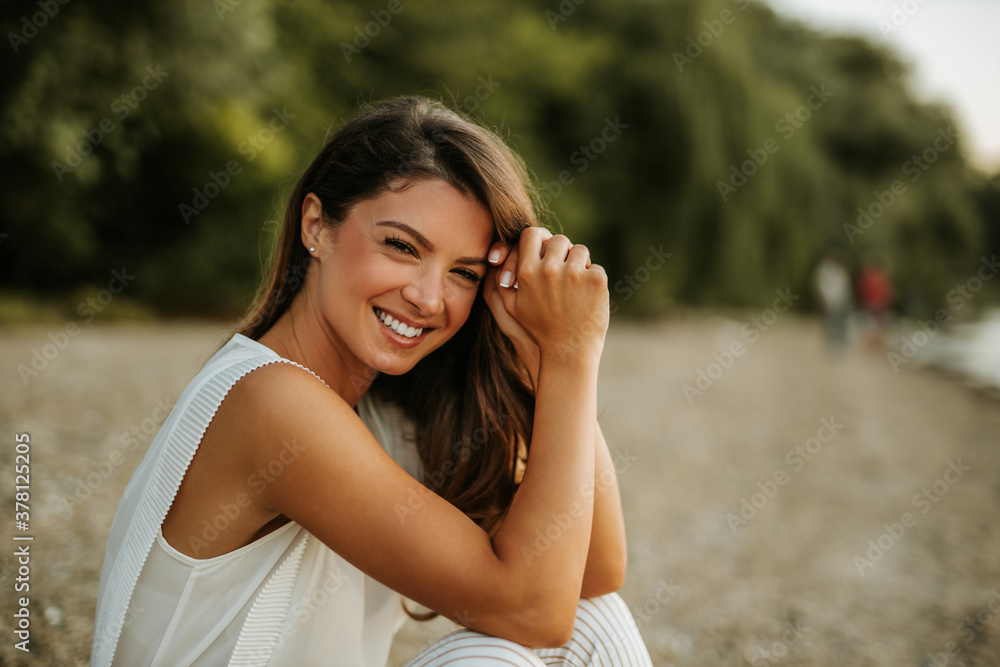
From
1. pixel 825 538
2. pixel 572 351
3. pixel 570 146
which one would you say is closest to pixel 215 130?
pixel 570 146

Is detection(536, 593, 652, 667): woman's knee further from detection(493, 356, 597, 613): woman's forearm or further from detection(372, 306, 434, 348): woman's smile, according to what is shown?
detection(372, 306, 434, 348): woman's smile

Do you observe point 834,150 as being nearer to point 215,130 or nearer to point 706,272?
point 706,272

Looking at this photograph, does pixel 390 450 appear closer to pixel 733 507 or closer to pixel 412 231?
pixel 412 231

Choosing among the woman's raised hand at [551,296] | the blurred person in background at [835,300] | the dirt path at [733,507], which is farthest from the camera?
the blurred person in background at [835,300]

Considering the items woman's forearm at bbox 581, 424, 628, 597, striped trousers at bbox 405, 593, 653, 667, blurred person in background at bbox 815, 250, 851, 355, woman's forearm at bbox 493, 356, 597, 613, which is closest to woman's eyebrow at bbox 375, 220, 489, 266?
woman's forearm at bbox 493, 356, 597, 613

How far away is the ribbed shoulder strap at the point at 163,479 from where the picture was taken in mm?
1316

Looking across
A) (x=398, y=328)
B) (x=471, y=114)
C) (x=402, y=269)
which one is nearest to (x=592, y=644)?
(x=398, y=328)

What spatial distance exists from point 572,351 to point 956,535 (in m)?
4.94

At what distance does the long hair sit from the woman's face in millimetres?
46

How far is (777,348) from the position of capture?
14.7 metres

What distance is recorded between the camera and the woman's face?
156 cm

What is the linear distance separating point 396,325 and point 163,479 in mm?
569

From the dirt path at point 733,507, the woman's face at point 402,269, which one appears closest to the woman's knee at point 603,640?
the dirt path at point 733,507

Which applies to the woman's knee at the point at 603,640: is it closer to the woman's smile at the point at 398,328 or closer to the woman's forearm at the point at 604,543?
the woman's forearm at the point at 604,543
